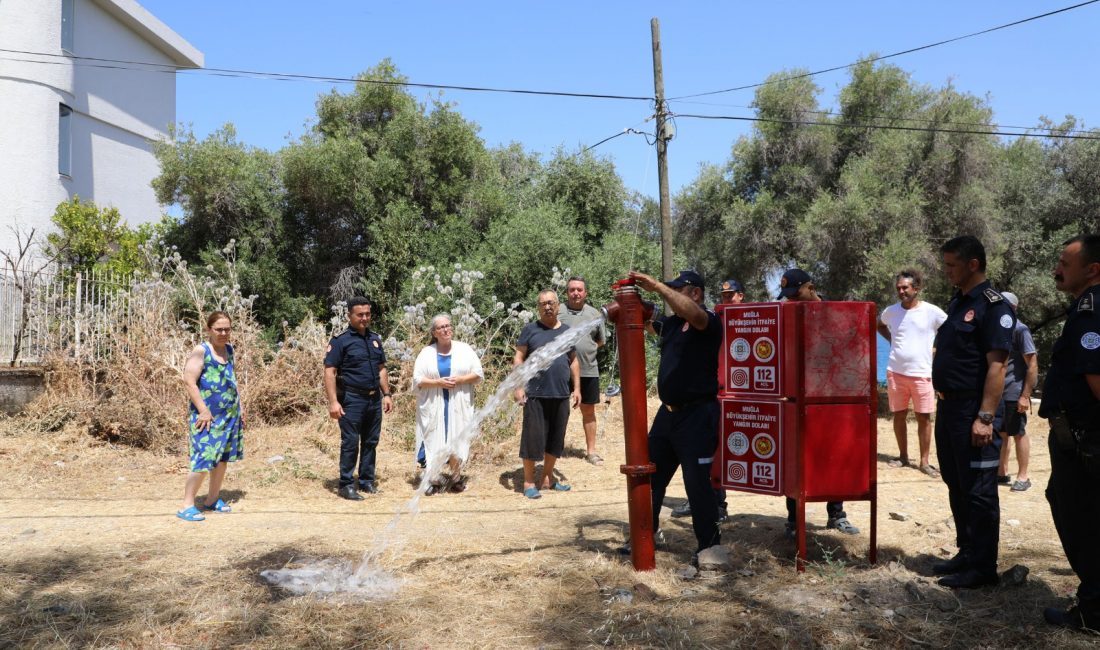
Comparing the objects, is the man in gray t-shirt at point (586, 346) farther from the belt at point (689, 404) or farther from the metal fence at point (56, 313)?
the metal fence at point (56, 313)

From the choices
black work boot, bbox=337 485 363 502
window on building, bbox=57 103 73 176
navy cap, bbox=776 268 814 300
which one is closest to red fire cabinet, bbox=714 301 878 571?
navy cap, bbox=776 268 814 300

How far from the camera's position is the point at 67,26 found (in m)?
19.4

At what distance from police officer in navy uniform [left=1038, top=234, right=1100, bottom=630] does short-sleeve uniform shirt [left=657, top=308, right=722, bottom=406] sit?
171cm

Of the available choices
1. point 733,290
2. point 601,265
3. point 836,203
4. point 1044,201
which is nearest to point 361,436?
point 733,290

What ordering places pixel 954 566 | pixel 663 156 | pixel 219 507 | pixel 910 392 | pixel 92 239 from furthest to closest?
pixel 92 239 < pixel 663 156 < pixel 910 392 < pixel 219 507 < pixel 954 566

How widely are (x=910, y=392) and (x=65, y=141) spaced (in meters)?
20.1

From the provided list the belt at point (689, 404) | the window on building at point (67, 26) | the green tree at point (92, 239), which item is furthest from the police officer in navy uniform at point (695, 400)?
the window on building at point (67, 26)

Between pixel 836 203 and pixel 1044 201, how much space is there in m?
5.61

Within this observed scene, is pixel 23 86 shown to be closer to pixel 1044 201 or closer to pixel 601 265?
pixel 601 265

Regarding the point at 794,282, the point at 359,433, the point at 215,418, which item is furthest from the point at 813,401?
the point at 215,418

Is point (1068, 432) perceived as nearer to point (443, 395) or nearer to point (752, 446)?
point (752, 446)

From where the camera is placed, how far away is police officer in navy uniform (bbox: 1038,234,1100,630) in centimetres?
357

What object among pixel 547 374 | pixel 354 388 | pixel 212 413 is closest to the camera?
pixel 212 413

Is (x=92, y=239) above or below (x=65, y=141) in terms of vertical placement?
below
